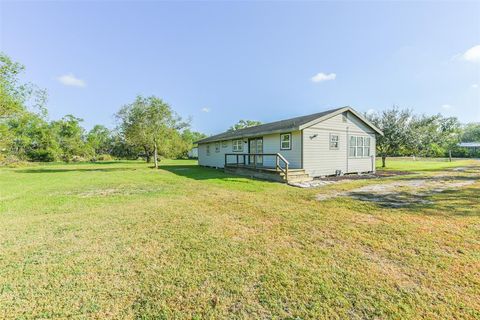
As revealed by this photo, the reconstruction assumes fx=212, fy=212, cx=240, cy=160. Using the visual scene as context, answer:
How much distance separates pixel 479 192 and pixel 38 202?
14814 millimetres

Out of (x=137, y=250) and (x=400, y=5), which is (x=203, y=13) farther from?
(x=137, y=250)

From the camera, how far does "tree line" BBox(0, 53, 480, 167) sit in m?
8.45

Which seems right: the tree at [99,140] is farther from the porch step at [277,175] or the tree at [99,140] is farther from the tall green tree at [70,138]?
the porch step at [277,175]

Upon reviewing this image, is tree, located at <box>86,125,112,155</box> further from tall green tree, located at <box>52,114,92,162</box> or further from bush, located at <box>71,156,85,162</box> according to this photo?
bush, located at <box>71,156,85,162</box>

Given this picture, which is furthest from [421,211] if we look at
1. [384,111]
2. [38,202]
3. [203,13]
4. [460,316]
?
[384,111]

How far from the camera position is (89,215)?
5227mm

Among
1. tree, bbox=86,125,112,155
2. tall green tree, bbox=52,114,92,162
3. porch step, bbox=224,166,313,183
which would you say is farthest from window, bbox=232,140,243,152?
tree, bbox=86,125,112,155

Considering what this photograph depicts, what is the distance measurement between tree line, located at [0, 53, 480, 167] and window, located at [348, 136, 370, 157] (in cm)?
691

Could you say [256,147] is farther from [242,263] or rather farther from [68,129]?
[68,129]

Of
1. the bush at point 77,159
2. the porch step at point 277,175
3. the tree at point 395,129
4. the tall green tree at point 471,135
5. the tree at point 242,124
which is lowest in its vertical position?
the porch step at point 277,175

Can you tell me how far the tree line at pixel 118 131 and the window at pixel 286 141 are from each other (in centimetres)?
1181

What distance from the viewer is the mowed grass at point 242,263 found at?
2068mm

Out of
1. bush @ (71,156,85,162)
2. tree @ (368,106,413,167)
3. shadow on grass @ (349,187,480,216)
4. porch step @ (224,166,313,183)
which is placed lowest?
shadow on grass @ (349,187,480,216)

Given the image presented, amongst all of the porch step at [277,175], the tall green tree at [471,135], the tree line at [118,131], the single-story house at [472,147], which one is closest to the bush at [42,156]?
the tree line at [118,131]
